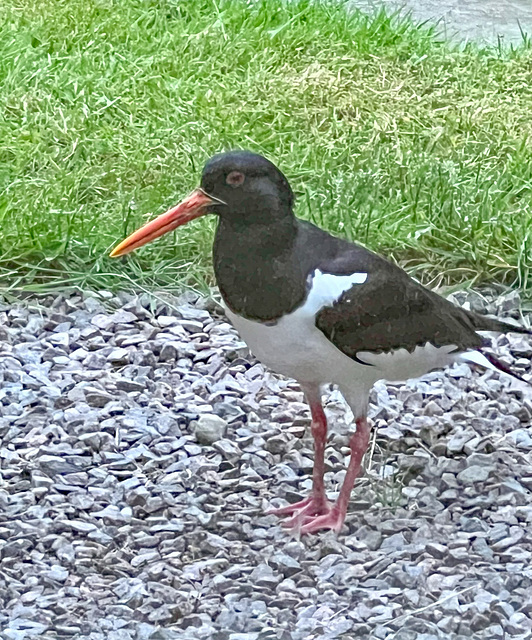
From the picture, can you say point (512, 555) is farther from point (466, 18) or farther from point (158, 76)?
point (466, 18)

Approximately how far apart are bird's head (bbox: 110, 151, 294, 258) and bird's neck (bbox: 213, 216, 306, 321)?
0.02 metres

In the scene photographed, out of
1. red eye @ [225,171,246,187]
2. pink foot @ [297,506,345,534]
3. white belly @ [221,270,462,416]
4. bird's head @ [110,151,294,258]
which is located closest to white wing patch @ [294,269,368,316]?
white belly @ [221,270,462,416]

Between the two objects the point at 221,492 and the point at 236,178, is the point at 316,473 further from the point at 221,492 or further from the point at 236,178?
the point at 236,178

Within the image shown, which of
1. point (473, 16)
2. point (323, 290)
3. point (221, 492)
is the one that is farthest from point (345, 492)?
point (473, 16)

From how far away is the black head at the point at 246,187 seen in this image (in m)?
2.81

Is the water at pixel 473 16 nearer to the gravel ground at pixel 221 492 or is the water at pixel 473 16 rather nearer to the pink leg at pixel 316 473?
the gravel ground at pixel 221 492

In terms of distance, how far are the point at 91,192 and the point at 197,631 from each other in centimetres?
263

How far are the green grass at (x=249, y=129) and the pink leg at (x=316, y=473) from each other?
1330 mm

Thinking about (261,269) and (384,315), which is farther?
(384,315)

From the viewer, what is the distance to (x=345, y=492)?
3.04 metres

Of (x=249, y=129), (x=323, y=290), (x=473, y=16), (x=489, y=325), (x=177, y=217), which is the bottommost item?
(x=473, y=16)

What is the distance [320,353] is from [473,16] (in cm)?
496

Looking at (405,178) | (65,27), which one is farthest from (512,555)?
(65,27)

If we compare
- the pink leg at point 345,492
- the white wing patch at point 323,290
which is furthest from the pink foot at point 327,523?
the white wing patch at point 323,290
